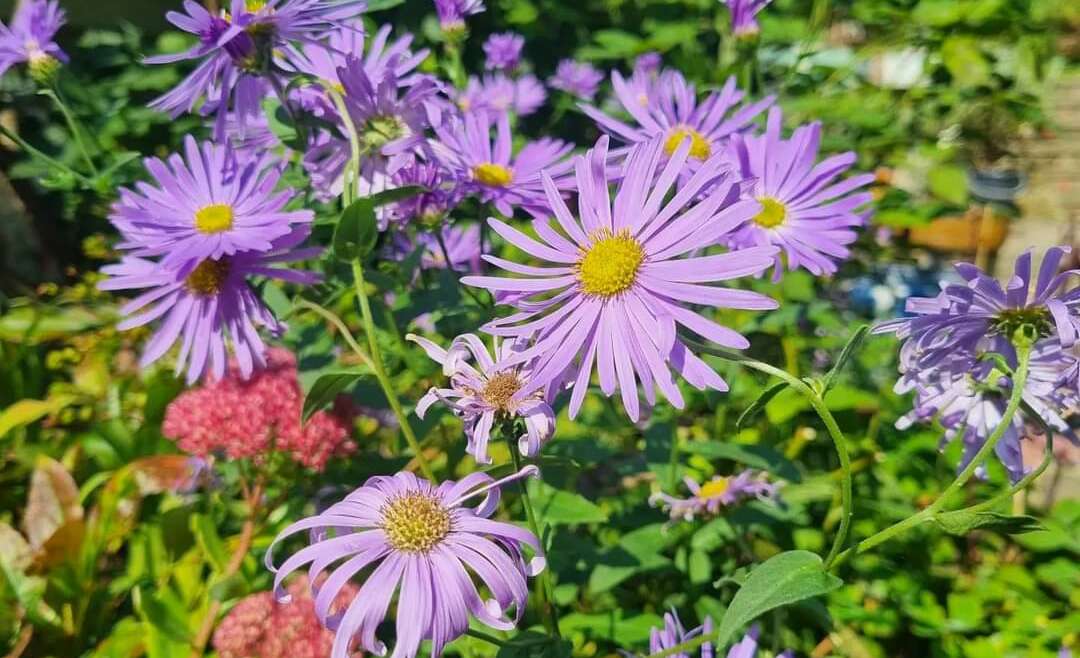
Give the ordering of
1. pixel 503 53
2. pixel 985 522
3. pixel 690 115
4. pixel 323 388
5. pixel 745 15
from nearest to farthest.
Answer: pixel 985 522, pixel 323 388, pixel 690 115, pixel 745 15, pixel 503 53

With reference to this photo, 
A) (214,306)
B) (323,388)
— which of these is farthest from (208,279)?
(323,388)

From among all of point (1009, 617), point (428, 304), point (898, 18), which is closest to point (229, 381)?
point (428, 304)

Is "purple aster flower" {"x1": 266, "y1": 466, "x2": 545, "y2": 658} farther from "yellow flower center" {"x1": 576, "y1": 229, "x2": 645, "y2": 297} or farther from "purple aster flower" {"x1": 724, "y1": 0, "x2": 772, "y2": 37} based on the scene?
"purple aster flower" {"x1": 724, "y1": 0, "x2": 772, "y2": 37}

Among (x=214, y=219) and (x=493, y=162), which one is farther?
(x=493, y=162)

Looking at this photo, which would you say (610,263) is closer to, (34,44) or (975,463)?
(975,463)

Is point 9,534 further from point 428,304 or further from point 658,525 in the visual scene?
point 658,525

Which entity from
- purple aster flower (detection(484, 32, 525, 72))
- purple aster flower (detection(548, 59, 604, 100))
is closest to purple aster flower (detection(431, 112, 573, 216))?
purple aster flower (detection(484, 32, 525, 72))

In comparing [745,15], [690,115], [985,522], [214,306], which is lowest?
[985,522]
